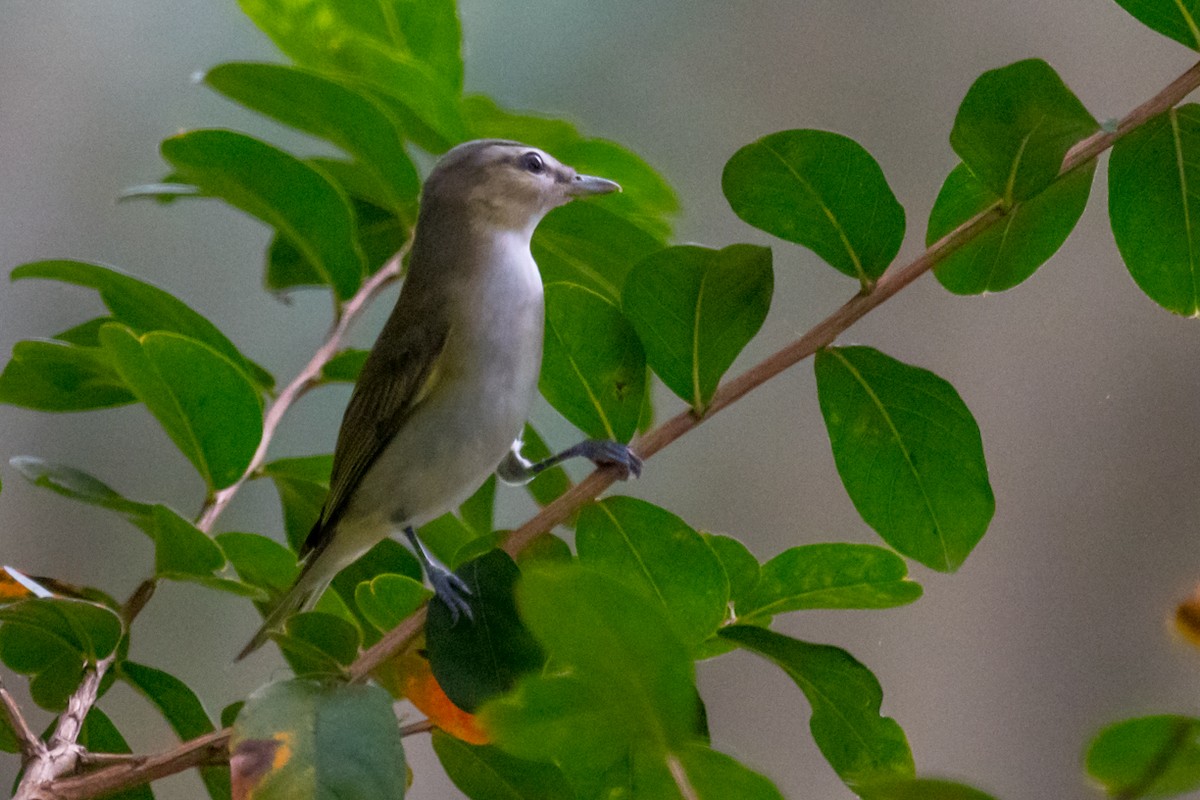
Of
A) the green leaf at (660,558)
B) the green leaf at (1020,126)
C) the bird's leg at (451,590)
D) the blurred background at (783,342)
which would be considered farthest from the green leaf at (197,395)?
the blurred background at (783,342)

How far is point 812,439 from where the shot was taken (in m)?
2.38

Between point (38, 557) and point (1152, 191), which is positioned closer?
point (1152, 191)

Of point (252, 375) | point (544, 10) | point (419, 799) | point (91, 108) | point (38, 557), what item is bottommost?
point (419, 799)

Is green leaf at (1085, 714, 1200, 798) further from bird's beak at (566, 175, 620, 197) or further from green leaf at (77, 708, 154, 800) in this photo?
bird's beak at (566, 175, 620, 197)

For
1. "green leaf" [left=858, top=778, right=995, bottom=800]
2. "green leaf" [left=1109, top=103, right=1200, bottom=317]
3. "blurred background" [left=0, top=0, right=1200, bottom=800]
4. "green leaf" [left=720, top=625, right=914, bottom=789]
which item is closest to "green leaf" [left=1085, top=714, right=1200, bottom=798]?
"green leaf" [left=858, top=778, right=995, bottom=800]

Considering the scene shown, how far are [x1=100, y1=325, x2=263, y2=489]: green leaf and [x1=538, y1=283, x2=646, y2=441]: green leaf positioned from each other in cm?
22

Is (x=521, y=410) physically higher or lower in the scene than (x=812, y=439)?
higher

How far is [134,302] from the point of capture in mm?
925

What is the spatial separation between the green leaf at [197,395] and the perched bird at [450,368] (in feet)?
0.34

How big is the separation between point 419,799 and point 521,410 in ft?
5.32

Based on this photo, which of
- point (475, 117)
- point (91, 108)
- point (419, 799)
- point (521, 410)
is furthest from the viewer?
point (91, 108)

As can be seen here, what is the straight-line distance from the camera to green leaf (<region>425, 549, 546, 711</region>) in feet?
2.15

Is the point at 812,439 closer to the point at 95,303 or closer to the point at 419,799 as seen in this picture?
the point at 419,799

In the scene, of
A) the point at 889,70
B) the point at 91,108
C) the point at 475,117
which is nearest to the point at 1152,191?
the point at 475,117
